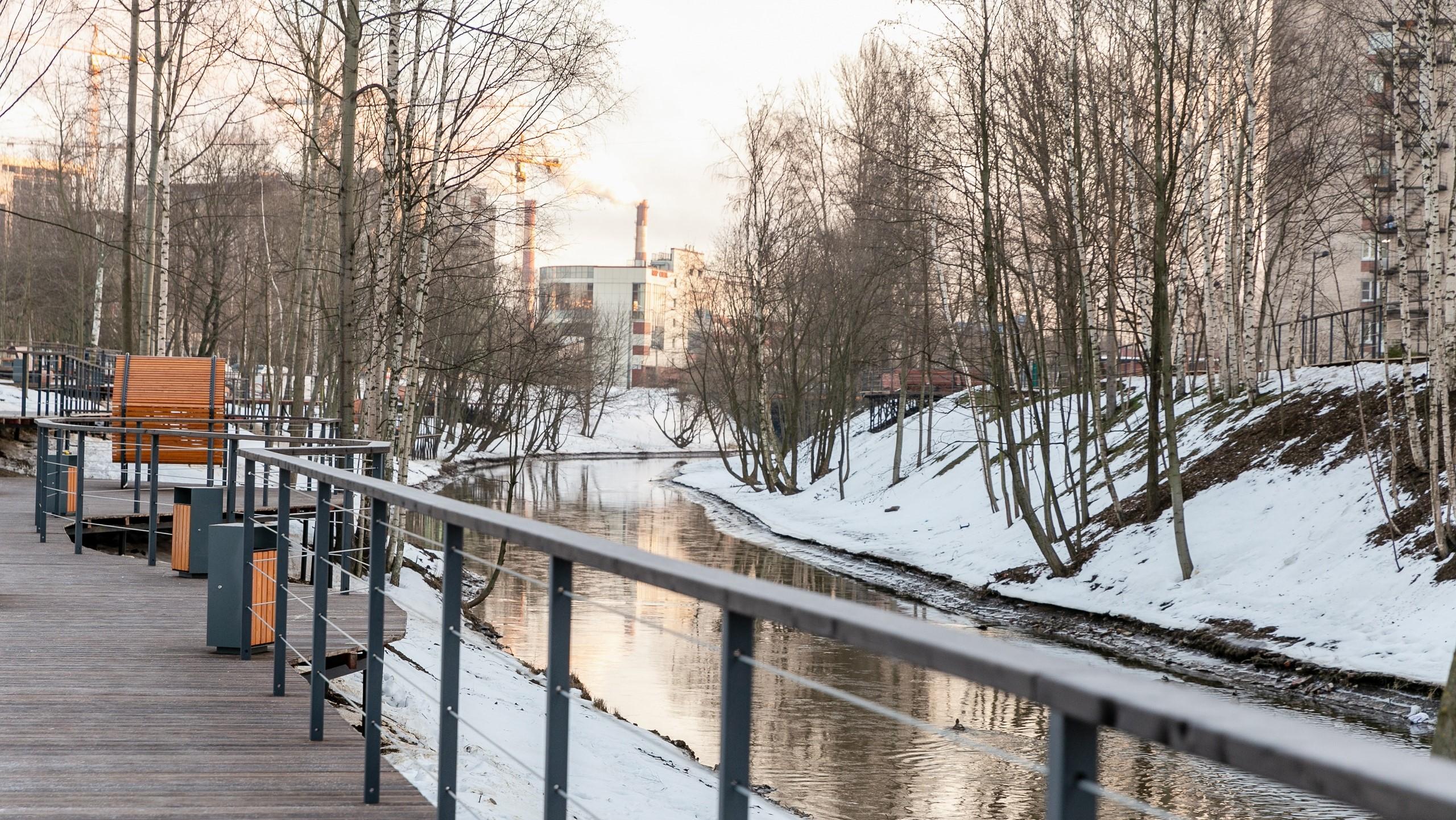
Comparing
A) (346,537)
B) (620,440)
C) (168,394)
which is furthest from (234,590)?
(620,440)

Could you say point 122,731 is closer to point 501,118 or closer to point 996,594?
point 501,118

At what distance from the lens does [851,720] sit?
11.5 m

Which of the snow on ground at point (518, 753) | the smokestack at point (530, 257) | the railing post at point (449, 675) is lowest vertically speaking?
the snow on ground at point (518, 753)

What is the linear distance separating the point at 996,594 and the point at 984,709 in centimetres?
708

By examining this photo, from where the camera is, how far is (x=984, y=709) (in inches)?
464

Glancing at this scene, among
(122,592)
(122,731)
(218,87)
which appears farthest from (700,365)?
(122,731)

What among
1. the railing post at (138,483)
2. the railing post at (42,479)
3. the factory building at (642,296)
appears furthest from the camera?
the factory building at (642,296)

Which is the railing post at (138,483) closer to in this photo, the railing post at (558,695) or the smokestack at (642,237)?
the railing post at (558,695)

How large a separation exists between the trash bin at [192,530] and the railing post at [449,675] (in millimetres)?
6314

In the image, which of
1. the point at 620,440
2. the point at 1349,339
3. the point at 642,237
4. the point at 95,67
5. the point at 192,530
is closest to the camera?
the point at 192,530

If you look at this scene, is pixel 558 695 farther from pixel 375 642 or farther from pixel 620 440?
pixel 620 440

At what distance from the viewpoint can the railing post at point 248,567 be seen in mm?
5992

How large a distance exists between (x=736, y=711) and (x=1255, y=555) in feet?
50.2

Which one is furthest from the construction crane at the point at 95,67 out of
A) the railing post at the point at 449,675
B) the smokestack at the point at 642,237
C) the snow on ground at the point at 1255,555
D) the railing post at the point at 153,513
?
the smokestack at the point at 642,237
